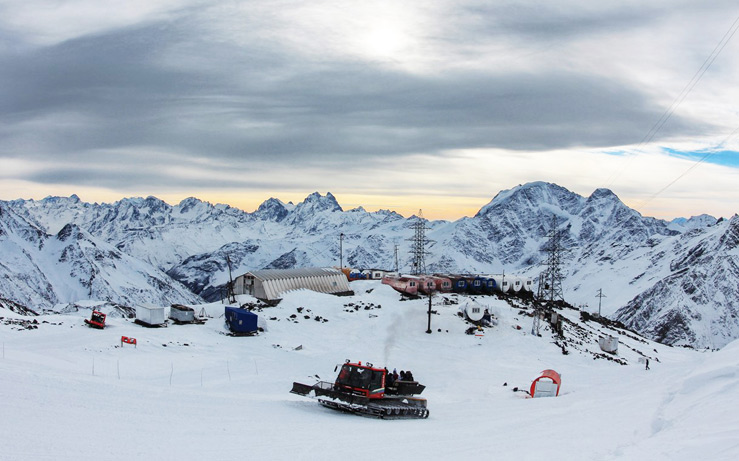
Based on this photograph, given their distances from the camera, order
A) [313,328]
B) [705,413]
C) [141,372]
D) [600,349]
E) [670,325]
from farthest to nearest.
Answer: [670,325] → [600,349] → [313,328] → [141,372] → [705,413]

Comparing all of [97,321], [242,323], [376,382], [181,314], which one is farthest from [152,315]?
[376,382]

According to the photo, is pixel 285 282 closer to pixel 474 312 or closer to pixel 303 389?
pixel 474 312

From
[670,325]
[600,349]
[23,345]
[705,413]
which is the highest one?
[705,413]

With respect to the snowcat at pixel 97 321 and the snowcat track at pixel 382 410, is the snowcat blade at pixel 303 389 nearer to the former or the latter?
the snowcat track at pixel 382 410

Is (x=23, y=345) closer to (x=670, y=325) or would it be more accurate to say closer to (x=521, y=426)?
(x=521, y=426)

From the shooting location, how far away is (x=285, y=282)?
60219 mm

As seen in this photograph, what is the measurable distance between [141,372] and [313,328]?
19.9 m

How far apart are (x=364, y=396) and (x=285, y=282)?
40.3m

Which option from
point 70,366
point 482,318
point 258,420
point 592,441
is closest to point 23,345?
point 70,366

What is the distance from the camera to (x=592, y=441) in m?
13.8

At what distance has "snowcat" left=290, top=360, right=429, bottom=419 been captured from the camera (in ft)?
66.9

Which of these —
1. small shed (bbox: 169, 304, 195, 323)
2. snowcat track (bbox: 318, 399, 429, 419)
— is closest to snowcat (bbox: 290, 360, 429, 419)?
snowcat track (bbox: 318, 399, 429, 419)

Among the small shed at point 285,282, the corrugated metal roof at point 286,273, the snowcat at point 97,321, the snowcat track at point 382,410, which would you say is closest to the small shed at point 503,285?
the small shed at point 285,282

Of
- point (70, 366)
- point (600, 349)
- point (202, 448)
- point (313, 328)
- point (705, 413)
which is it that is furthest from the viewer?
point (600, 349)
